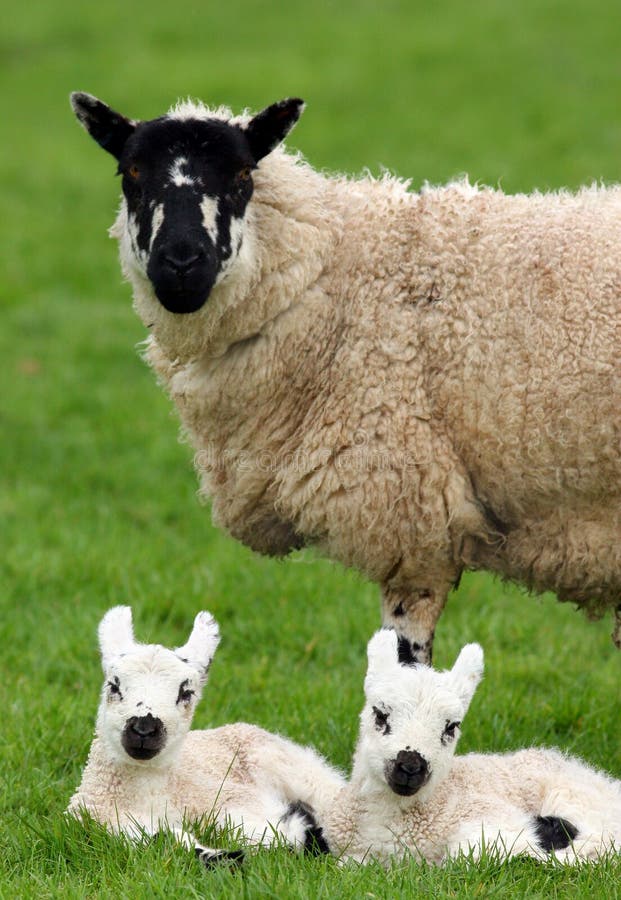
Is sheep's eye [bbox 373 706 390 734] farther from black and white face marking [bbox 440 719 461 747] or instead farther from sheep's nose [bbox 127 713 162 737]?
sheep's nose [bbox 127 713 162 737]

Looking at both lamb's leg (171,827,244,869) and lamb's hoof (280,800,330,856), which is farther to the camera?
lamb's hoof (280,800,330,856)

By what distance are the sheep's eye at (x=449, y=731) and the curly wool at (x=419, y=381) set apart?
612 mm

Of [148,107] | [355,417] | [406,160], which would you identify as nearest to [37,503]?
[355,417]

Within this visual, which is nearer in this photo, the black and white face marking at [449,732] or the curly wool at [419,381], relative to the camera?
the black and white face marking at [449,732]

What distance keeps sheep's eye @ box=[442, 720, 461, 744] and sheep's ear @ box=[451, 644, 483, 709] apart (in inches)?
3.6

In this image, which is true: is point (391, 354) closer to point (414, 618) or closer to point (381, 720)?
point (414, 618)

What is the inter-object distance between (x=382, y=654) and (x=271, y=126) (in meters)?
1.90

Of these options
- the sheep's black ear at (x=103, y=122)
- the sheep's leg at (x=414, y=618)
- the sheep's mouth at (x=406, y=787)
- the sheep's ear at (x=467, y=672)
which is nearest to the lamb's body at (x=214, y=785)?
the sheep's mouth at (x=406, y=787)

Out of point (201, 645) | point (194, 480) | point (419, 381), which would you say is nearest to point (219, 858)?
point (201, 645)

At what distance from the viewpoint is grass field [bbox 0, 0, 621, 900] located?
455 centimetres

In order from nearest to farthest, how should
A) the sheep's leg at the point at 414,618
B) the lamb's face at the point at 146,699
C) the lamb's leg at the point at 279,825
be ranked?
the lamb's face at the point at 146,699 < the lamb's leg at the point at 279,825 < the sheep's leg at the point at 414,618

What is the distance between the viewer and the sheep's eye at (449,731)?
438cm

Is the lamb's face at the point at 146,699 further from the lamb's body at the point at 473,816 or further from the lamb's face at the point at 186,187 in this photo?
the lamb's face at the point at 186,187

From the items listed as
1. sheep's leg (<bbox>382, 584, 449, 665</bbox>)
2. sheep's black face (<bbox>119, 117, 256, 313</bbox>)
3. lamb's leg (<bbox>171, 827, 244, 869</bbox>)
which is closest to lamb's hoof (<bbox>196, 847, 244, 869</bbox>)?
lamb's leg (<bbox>171, 827, 244, 869</bbox>)
